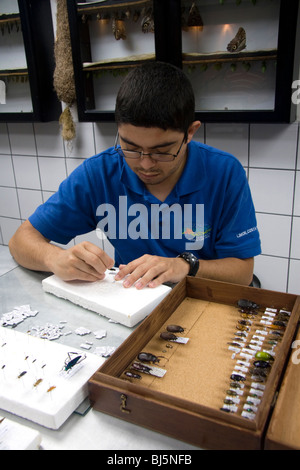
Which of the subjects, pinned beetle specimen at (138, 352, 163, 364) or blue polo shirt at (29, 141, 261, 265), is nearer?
pinned beetle specimen at (138, 352, 163, 364)

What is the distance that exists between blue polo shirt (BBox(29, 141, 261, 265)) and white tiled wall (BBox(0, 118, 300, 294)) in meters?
0.70

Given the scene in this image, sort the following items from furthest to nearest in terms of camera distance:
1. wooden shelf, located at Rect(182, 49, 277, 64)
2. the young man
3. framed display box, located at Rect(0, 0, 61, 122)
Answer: framed display box, located at Rect(0, 0, 61, 122)
wooden shelf, located at Rect(182, 49, 277, 64)
the young man

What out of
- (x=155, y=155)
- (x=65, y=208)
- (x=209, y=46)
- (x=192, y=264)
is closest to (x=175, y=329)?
(x=192, y=264)

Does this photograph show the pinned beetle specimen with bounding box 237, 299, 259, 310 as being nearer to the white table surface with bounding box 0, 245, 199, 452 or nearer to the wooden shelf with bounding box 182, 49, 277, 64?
the white table surface with bounding box 0, 245, 199, 452

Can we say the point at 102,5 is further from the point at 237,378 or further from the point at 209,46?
the point at 237,378

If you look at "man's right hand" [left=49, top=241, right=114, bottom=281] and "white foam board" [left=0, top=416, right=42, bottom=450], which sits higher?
"man's right hand" [left=49, top=241, right=114, bottom=281]

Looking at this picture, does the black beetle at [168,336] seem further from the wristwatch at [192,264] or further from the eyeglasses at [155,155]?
the eyeglasses at [155,155]

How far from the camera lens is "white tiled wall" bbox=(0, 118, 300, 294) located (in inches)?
77.3

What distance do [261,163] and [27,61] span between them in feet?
4.79

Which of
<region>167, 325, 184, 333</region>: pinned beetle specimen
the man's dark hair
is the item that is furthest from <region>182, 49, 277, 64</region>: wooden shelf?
<region>167, 325, 184, 333</region>: pinned beetle specimen

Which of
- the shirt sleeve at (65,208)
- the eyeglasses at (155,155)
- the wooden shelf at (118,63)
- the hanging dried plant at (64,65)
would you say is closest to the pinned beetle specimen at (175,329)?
the eyeglasses at (155,155)

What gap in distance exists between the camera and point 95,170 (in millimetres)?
1421

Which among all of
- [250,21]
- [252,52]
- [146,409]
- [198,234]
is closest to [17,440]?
[146,409]

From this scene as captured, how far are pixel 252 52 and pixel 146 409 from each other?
64.2 inches
